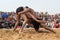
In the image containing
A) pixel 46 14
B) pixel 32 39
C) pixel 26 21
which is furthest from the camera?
pixel 46 14

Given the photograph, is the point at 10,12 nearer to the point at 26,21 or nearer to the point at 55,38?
the point at 26,21

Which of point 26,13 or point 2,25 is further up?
point 26,13

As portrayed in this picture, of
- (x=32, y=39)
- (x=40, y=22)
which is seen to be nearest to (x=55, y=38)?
(x=32, y=39)

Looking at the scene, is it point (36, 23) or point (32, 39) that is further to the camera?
point (36, 23)

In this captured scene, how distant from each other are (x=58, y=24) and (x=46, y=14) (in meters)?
2.18

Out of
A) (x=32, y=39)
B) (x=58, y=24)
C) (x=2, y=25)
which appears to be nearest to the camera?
(x=32, y=39)

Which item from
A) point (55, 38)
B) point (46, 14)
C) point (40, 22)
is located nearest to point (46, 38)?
point (55, 38)

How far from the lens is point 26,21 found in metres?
6.85

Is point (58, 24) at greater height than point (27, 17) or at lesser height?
lesser

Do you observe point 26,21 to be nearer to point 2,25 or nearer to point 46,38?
point 46,38

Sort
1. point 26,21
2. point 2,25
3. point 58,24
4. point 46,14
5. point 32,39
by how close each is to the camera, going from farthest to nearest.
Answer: point 46,14
point 58,24
point 2,25
point 26,21
point 32,39

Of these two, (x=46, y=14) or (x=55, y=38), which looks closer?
(x=55, y=38)

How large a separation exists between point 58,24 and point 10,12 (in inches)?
141

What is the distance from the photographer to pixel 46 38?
575 centimetres
